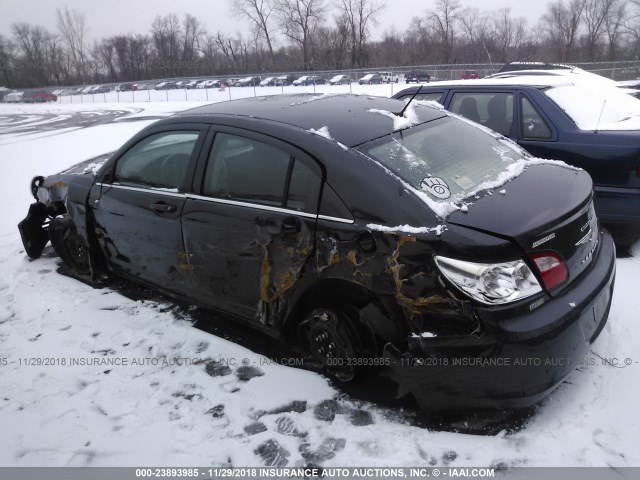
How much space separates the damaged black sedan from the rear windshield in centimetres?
1

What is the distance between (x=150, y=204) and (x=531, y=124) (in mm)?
3804

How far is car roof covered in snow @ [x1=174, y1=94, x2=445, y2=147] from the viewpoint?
2.83m

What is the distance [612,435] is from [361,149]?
1.89 m

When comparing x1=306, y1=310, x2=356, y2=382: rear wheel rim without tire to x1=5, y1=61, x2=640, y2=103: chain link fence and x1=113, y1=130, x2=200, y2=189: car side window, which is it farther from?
x1=5, y1=61, x2=640, y2=103: chain link fence

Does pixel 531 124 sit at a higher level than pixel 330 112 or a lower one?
lower

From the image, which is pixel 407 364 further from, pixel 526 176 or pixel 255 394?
pixel 526 176

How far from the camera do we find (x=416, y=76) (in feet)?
115

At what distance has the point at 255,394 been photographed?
2871 mm

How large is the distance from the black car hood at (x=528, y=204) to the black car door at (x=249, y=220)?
0.85m

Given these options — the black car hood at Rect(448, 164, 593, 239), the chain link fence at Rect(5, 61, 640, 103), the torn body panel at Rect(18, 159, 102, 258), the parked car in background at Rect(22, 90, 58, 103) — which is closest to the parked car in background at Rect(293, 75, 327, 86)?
the chain link fence at Rect(5, 61, 640, 103)

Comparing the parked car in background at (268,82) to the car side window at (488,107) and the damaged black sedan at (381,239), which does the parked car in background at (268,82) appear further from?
the damaged black sedan at (381,239)

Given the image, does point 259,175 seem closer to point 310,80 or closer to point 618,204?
point 618,204

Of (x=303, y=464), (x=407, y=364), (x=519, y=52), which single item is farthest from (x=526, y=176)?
(x=519, y=52)

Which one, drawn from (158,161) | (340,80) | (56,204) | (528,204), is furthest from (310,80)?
(528,204)
